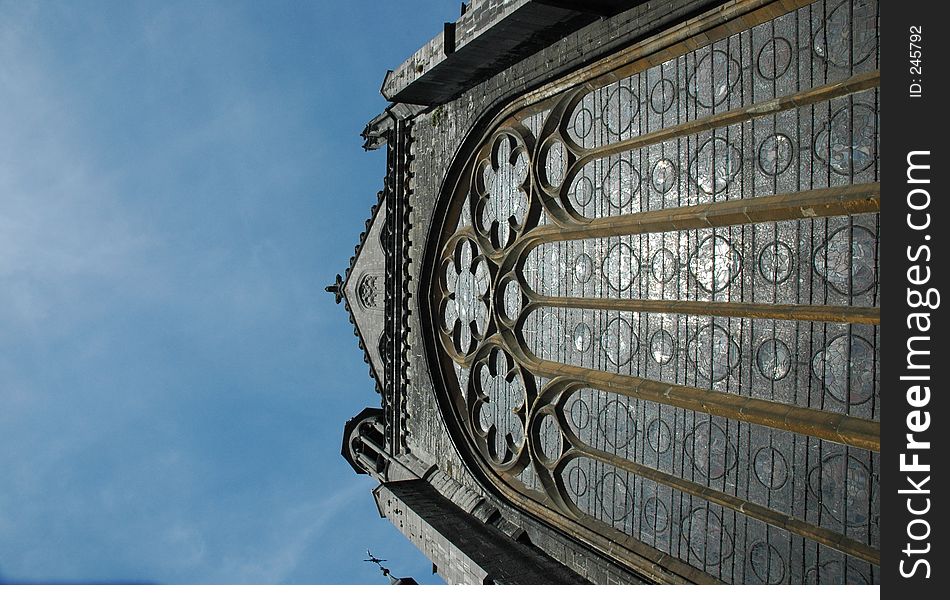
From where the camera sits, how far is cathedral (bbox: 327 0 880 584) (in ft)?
26.2

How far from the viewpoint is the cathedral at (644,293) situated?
7.99m

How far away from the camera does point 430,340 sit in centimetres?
1653

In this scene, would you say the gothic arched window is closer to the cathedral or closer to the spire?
the cathedral

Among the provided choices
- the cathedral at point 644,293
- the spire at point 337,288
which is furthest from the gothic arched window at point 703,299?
the spire at point 337,288

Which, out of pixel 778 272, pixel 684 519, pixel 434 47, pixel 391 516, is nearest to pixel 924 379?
pixel 778 272

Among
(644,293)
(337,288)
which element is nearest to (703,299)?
(644,293)

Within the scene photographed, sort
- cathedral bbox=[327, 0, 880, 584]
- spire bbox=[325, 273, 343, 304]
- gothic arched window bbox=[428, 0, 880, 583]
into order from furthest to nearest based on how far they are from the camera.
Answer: spire bbox=[325, 273, 343, 304] < cathedral bbox=[327, 0, 880, 584] < gothic arched window bbox=[428, 0, 880, 583]

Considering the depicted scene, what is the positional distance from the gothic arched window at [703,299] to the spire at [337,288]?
8.93 metres

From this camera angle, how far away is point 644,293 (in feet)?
34.6

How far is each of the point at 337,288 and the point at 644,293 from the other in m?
13.4

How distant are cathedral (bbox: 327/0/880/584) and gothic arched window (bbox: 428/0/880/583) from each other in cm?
3

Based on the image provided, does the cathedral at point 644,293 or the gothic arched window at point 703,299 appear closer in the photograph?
the gothic arched window at point 703,299

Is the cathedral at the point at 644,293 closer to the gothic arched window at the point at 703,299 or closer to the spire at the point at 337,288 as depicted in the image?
the gothic arched window at the point at 703,299

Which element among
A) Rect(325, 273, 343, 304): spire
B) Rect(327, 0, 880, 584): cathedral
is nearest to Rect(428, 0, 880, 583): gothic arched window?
Rect(327, 0, 880, 584): cathedral
